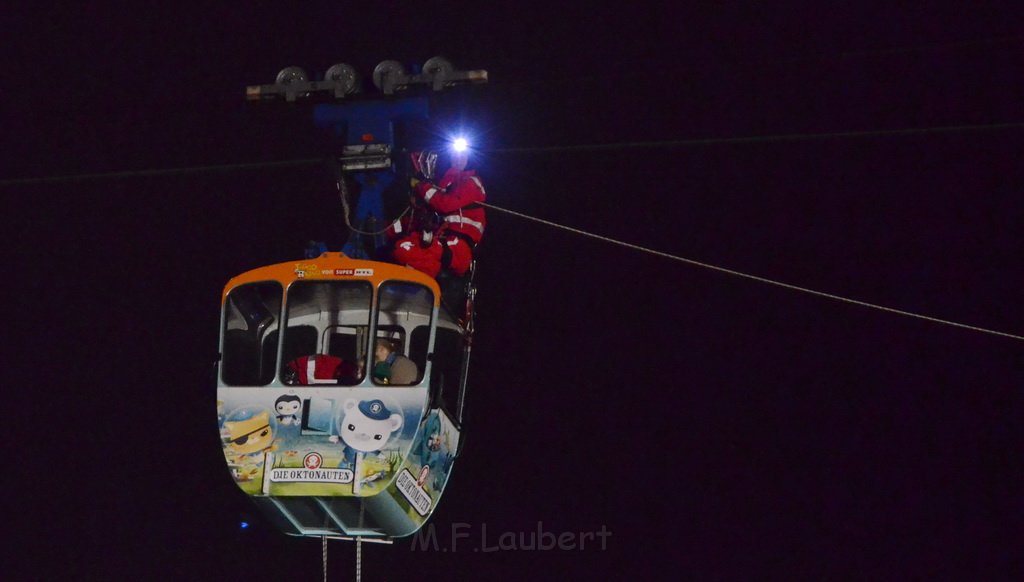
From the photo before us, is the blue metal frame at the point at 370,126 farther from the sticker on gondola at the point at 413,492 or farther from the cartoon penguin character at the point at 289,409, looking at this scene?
the sticker on gondola at the point at 413,492

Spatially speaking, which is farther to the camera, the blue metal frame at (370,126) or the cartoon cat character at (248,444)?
the blue metal frame at (370,126)

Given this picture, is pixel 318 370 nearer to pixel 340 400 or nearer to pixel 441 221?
pixel 340 400

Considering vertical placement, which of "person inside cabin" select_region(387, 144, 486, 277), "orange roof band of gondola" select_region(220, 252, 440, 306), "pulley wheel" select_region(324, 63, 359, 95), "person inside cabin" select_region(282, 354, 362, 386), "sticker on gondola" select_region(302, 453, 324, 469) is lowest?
"sticker on gondola" select_region(302, 453, 324, 469)

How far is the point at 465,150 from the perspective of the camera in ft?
38.8

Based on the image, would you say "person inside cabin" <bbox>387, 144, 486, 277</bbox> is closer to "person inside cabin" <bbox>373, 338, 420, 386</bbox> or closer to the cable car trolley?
the cable car trolley

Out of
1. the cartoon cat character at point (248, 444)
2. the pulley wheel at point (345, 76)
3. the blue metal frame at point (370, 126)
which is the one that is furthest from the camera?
the pulley wheel at point (345, 76)

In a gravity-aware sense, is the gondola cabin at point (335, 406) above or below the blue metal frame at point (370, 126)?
below

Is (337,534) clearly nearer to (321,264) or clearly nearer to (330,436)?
(330,436)

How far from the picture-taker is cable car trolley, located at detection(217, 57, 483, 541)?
1056 centimetres

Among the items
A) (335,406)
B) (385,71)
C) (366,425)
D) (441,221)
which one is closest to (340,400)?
(335,406)

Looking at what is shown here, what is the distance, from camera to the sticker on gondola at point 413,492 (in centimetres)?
1066

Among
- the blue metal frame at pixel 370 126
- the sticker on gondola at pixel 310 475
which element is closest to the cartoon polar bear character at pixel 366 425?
the sticker on gondola at pixel 310 475

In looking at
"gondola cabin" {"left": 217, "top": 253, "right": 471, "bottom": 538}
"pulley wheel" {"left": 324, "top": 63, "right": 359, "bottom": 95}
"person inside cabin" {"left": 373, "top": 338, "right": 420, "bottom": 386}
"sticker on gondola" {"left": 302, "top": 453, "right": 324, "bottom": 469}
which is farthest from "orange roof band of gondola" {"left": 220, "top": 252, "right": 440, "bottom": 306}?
"pulley wheel" {"left": 324, "top": 63, "right": 359, "bottom": 95}

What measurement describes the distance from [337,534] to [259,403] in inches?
41.7
